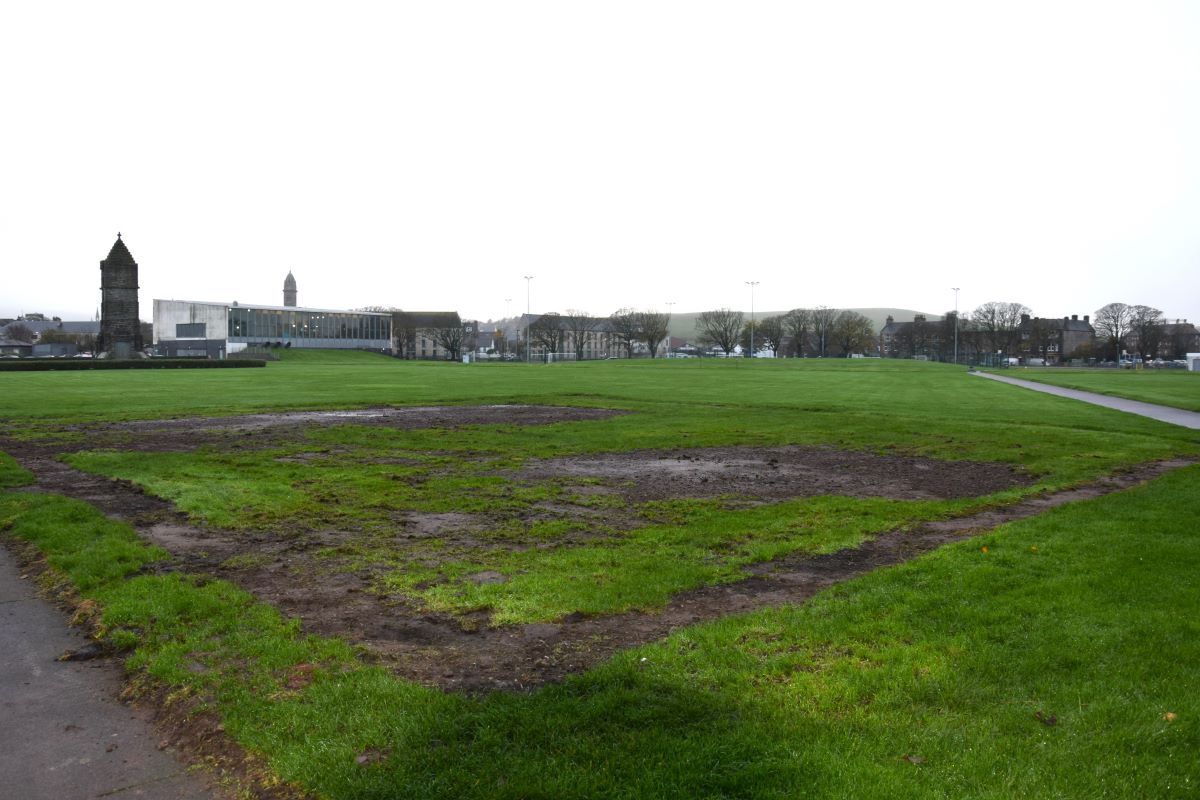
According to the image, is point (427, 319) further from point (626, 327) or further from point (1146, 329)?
point (1146, 329)

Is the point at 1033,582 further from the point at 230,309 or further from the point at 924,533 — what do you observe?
the point at 230,309

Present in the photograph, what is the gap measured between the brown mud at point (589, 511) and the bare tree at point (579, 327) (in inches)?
5976

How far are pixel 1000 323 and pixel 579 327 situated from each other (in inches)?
3342

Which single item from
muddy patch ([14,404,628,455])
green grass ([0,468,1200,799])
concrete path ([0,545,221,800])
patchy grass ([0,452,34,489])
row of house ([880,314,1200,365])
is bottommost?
concrete path ([0,545,221,800])

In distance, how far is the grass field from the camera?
460 cm

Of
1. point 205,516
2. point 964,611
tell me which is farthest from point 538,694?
point 205,516

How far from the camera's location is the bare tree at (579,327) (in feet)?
568

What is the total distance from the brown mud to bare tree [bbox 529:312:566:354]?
145000 millimetres

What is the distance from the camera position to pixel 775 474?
15625 mm

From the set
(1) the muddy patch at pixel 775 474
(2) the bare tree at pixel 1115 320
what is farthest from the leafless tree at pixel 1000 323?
(1) the muddy patch at pixel 775 474

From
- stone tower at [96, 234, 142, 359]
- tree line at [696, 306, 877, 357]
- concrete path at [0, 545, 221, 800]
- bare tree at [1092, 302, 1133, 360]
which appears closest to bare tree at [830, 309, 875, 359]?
tree line at [696, 306, 877, 357]

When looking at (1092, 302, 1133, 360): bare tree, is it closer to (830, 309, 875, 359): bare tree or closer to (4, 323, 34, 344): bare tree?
(830, 309, 875, 359): bare tree

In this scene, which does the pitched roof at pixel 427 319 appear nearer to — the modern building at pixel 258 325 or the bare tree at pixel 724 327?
the modern building at pixel 258 325

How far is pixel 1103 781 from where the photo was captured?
14.6ft
